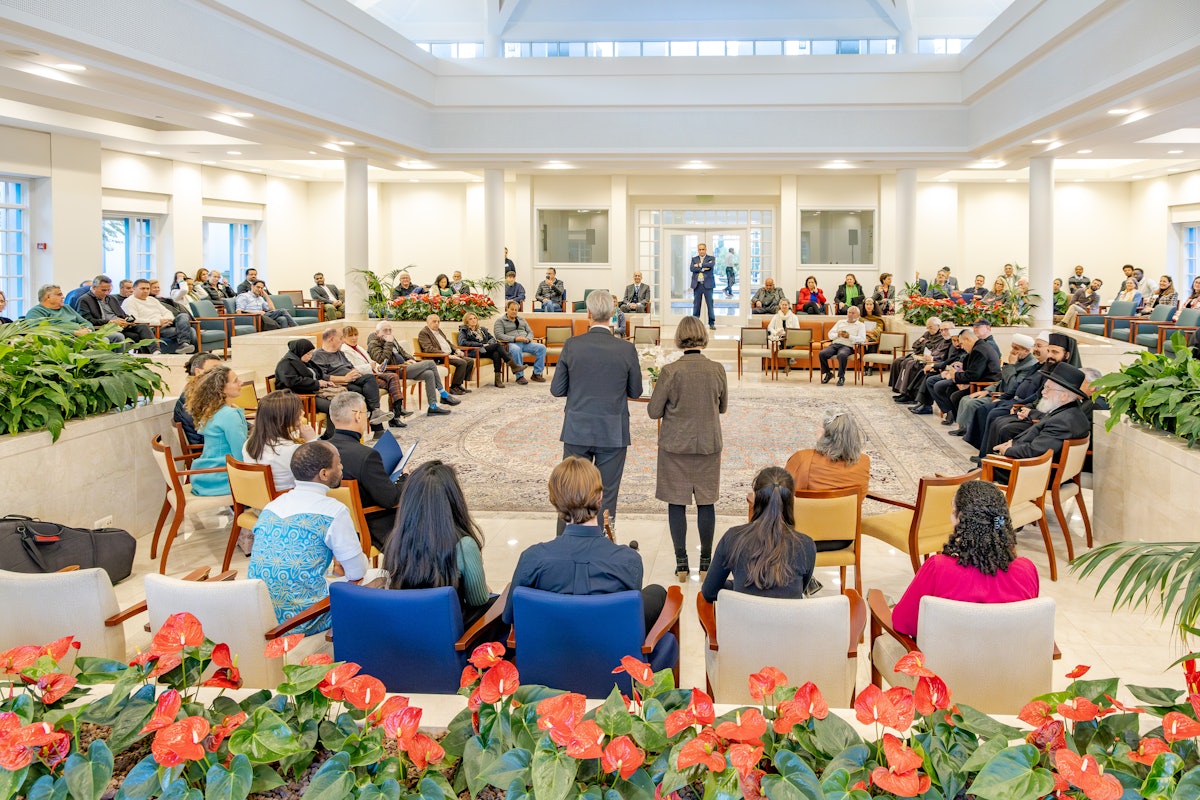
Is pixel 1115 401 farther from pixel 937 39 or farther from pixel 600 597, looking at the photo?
pixel 937 39

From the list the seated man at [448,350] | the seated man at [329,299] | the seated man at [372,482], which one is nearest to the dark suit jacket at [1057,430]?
the seated man at [372,482]

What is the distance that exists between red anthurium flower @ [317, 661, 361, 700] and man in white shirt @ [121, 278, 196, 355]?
12.3 meters

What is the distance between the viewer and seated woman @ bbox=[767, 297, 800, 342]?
1588 centimetres

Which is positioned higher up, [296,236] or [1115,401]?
[296,236]

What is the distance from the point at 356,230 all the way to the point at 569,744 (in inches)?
618

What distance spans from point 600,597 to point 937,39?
55.9 feet

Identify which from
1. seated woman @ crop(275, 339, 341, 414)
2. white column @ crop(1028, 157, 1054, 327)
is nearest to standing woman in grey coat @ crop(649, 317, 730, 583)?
seated woman @ crop(275, 339, 341, 414)

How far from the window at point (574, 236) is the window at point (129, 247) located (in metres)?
8.07

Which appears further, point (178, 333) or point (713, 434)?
point (178, 333)

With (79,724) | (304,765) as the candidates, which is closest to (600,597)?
(304,765)

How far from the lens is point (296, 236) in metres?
24.2

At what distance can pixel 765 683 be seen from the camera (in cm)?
249

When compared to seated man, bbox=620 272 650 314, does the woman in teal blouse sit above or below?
below

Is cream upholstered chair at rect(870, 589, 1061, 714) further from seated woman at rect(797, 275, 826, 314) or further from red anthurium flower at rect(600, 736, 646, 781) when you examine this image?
seated woman at rect(797, 275, 826, 314)
